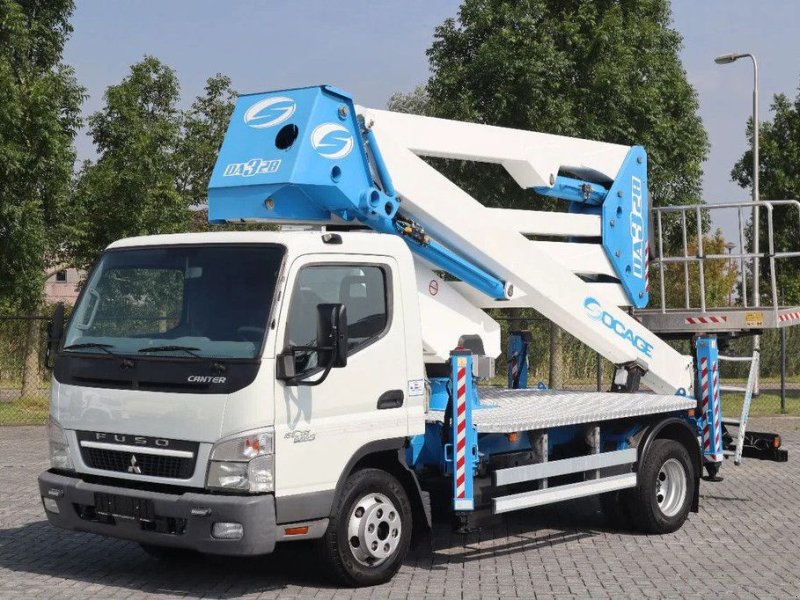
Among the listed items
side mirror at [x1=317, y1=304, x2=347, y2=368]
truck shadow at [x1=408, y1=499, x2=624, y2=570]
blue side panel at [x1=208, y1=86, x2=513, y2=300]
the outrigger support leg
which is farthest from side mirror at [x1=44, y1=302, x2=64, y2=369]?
the outrigger support leg

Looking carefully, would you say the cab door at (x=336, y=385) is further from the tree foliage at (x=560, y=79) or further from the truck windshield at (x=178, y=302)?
the tree foliage at (x=560, y=79)

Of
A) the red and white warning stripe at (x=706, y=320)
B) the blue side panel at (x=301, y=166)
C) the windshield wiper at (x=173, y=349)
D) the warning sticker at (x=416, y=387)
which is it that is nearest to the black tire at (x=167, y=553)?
the windshield wiper at (x=173, y=349)

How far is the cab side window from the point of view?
7.46 metres

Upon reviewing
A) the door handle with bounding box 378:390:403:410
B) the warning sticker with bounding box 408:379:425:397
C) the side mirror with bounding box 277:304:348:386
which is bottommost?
the door handle with bounding box 378:390:403:410

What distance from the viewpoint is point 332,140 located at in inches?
328

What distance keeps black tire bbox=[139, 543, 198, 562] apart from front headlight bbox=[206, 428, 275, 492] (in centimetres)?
175

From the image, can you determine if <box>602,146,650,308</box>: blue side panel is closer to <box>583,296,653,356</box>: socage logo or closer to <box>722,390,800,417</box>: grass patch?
<box>583,296,653,356</box>: socage logo

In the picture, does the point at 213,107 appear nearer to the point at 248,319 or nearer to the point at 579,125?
the point at 579,125

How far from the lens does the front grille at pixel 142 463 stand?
289 inches

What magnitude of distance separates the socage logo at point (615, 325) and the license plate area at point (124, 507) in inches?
175

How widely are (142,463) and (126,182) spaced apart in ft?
50.3

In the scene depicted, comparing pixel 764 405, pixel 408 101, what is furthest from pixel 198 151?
pixel 408 101

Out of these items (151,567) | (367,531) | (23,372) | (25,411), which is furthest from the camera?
(23,372)

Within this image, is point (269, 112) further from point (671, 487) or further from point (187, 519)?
point (671, 487)
